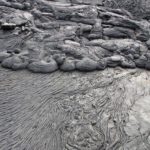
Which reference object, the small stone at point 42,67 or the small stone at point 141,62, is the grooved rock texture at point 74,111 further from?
the small stone at point 141,62

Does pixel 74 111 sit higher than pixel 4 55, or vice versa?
pixel 4 55

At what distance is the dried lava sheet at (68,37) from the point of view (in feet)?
13.0

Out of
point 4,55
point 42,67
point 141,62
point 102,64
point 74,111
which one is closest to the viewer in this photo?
point 74,111

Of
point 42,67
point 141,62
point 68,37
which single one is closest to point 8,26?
point 68,37

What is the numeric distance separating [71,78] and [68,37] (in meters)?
1.12

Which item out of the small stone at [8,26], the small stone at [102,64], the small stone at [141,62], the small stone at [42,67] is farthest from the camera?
the small stone at [8,26]

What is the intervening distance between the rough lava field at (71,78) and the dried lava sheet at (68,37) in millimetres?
15

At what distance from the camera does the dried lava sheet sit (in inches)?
156

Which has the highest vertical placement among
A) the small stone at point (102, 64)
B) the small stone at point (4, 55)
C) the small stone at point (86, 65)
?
the small stone at point (4, 55)

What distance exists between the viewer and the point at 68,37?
4.66 meters

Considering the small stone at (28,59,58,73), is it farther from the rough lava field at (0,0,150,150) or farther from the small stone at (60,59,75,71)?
the small stone at (60,59,75,71)

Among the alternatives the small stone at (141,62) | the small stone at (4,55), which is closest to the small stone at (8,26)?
the small stone at (4,55)

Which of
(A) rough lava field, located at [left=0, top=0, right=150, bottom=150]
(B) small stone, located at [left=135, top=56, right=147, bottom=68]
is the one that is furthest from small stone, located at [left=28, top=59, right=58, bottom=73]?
(B) small stone, located at [left=135, top=56, right=147, bottom=68]

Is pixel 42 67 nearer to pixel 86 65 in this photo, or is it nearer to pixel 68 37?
pixel 86 65
